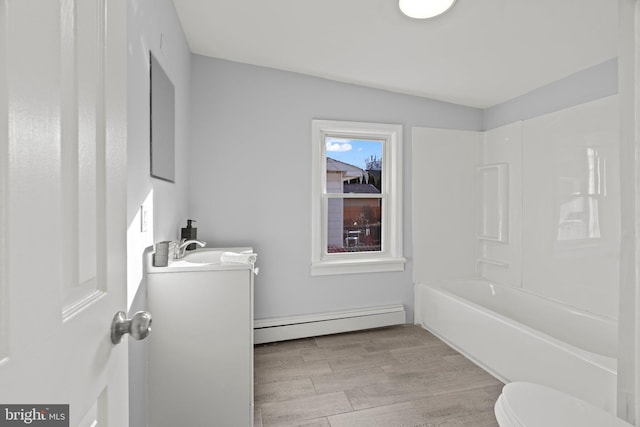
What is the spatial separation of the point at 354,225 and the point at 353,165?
620 mm

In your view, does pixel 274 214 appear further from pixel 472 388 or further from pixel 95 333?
pixel 95 333

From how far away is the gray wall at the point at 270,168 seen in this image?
2.61 metres

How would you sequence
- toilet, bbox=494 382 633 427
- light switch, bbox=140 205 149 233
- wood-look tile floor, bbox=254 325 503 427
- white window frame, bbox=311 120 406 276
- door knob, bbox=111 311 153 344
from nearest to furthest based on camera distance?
door knob, bbox=111 311 153 344
toilet, bbox=494 382 633 427
light switch, bbox=140 205 149 233
wood-look tile floor, bbox=254 325 503 427
white window frame, bbox=311 120 406 276

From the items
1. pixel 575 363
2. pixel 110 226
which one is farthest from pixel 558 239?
pixel 110 226

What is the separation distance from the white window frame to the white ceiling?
0.47m

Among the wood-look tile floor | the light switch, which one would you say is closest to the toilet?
the wood-look tile floor

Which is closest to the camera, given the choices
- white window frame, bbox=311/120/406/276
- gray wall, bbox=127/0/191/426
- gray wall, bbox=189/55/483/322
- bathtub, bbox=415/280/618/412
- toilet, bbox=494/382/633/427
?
toilet, bbox=494/382/633/427

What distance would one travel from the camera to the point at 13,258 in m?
0.37

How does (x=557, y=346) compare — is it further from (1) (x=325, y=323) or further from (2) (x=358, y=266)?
(1) (x=325, y=323)

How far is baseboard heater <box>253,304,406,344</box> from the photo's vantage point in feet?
8.98

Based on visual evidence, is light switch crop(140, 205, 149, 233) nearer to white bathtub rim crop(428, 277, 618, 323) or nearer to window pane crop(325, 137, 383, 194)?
window pane crop(325, 137, 383, 194)

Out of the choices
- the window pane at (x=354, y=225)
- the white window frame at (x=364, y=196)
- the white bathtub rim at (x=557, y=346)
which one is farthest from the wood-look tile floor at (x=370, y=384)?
the window pane at (x=354, y=225)

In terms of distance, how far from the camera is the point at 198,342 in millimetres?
1555

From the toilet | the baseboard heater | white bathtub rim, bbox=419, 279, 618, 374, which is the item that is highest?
the toilet
